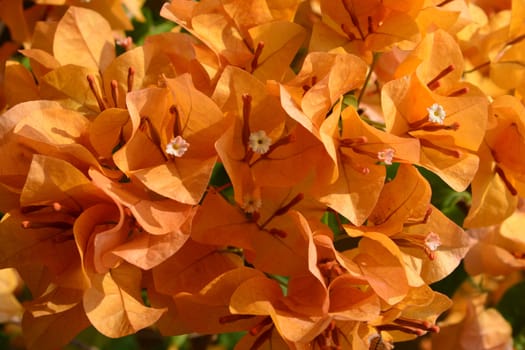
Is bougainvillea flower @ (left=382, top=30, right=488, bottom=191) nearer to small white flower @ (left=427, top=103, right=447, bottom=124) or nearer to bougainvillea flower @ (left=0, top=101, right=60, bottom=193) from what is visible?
small white flower @ (left=427, top=103, right=447, bottom=124)

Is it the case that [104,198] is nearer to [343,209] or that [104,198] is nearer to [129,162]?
[129,162]

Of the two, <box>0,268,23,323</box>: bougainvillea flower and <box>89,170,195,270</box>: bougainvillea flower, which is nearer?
<box>89,170,195,270</box>: bougainvillea flower

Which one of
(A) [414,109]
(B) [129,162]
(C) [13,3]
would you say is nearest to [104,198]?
(B) [129,162]

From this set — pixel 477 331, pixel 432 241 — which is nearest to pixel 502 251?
pixel 477 331

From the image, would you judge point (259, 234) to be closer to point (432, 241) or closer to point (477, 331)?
point (432, 241)

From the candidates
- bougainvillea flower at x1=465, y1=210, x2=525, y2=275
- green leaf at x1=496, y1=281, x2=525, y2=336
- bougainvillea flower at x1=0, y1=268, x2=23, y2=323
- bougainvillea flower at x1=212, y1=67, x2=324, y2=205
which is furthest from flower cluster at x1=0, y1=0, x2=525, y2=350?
green leaf at x1=496, y1=281, x2=525, y2=336

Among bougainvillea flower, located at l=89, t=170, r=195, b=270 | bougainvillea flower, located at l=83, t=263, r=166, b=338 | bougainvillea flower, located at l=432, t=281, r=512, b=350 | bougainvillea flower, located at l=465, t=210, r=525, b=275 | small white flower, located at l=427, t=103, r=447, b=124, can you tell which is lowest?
bougainvillea flower, located at l=432, t=281, r=512, b=350

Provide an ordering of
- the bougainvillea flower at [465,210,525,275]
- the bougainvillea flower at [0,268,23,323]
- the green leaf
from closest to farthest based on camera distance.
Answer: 1. the bougainvillea flower at [465,210,525,275]
2. the bougainvillea flower at [0,268,23,323]
3. the green leaf

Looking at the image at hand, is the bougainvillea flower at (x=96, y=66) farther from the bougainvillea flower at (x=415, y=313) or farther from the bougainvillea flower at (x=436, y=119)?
the bougainvillea flower at (x=415, y=313)
